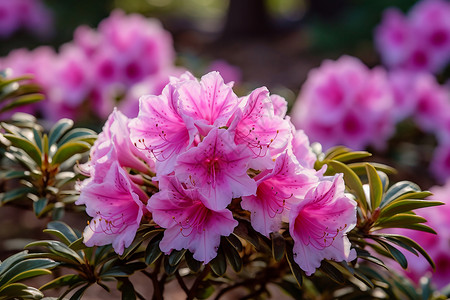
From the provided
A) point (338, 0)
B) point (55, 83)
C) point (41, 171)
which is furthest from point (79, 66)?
point (338, 0)

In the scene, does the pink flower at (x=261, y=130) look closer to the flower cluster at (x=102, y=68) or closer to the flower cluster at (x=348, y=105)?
the flower cluster at (x=102, y=68)

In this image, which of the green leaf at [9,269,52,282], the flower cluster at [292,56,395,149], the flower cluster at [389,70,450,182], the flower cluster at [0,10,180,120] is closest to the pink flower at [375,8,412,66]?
the flower cluster at [389,70,450,182]

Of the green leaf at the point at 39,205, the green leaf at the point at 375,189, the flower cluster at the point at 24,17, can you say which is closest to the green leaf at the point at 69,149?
the green leaf at the point at 39,205

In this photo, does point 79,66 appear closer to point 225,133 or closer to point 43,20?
point 225,133

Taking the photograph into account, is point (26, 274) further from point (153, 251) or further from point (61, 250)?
point (153, 251)

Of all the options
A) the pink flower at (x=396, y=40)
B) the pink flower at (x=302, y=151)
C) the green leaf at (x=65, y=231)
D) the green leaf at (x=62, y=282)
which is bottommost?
the green leaf at (x=62, y=282)

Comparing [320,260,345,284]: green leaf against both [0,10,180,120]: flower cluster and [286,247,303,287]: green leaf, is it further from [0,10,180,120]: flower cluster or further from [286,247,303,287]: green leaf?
[0,10,180,120]: flower cluster
